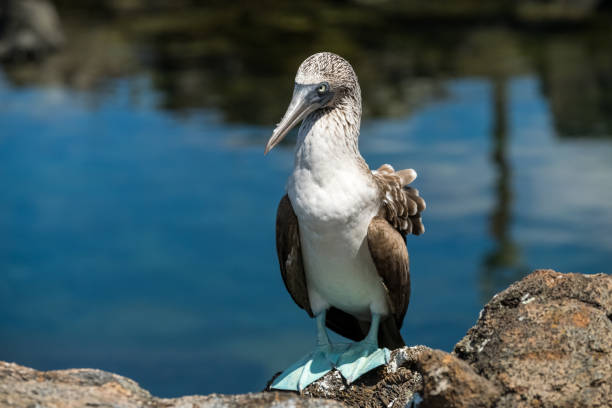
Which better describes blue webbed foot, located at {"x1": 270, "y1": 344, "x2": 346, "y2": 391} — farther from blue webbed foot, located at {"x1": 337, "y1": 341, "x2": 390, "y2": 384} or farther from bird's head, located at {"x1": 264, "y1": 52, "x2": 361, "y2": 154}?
bird's head, located at {"x1": 264, "y1": 52, "x2": 361, "y2": 154}

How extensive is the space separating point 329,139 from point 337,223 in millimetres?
497

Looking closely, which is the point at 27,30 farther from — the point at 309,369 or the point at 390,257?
the point at 390,257

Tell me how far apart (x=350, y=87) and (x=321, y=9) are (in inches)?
823

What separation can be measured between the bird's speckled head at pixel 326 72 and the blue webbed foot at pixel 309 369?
66.7 inches

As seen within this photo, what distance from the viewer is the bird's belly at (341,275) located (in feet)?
15.4

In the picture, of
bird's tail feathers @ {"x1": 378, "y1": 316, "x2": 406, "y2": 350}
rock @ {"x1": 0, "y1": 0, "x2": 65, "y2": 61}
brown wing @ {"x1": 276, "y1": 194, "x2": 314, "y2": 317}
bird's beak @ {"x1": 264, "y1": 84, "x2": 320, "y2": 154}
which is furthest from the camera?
rock @ {"x1": 0, "y1": 0, "x2": 65, "y2": 61}

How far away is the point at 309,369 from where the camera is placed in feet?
16.0

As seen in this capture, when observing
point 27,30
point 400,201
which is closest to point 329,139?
point 400,201

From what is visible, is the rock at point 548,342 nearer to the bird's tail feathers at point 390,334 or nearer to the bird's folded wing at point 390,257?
the bird's folded wing at point 390,257

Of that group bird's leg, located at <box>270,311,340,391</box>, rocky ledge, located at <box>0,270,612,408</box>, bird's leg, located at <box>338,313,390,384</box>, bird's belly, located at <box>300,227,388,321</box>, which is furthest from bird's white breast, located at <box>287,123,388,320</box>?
rocky ledge, located at <box>0,270,612,408</box>

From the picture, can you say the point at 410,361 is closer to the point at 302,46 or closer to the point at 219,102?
the point at 219,102

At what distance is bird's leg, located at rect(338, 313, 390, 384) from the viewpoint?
15.5 ft

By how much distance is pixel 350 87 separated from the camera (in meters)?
4.73

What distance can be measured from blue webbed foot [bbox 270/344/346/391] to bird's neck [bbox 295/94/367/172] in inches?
48.9
